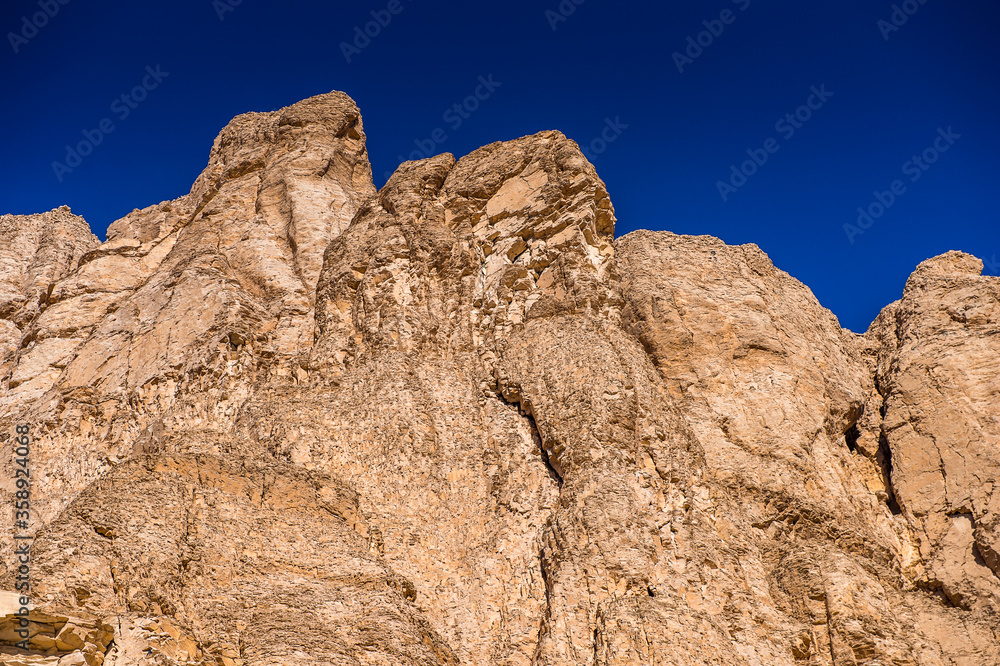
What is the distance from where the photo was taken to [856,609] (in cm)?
2034

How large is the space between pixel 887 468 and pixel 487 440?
39.5ft

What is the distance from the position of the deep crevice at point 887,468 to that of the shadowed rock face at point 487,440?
3.8 inches

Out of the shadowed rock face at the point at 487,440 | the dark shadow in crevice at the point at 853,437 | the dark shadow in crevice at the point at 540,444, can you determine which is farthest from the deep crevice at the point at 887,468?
the dark shadow in crevice at the point at 540,444

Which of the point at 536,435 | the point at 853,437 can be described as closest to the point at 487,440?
the point at 536,435

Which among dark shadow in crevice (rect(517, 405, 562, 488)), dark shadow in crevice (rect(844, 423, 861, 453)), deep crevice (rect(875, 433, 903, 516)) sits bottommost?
dark shadow in crevice (rect(517, 405, 562, 488))

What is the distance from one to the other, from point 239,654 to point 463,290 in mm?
13644

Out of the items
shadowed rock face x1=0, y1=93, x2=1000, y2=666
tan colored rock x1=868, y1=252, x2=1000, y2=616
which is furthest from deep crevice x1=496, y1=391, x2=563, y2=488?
tan colored rock x1=868, y1=252, x2=1000, y2=616

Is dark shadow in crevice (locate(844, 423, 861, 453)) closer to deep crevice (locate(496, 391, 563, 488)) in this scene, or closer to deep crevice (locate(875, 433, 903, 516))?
deep crevice (locate(875, 433, 903, 516))

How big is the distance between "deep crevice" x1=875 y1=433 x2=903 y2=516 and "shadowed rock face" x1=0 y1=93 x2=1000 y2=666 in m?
0.10

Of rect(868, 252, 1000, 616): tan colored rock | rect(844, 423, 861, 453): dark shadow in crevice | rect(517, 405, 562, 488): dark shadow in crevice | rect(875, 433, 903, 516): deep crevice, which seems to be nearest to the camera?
rect(517, 405, 562, 488): dark shadow in crevice

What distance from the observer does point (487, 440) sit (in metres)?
23.6

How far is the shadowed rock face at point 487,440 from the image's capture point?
18312mm

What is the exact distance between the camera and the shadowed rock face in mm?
18312

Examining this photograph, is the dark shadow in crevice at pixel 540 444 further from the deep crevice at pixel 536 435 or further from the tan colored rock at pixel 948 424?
the tan colored rock at pixel 948 424
